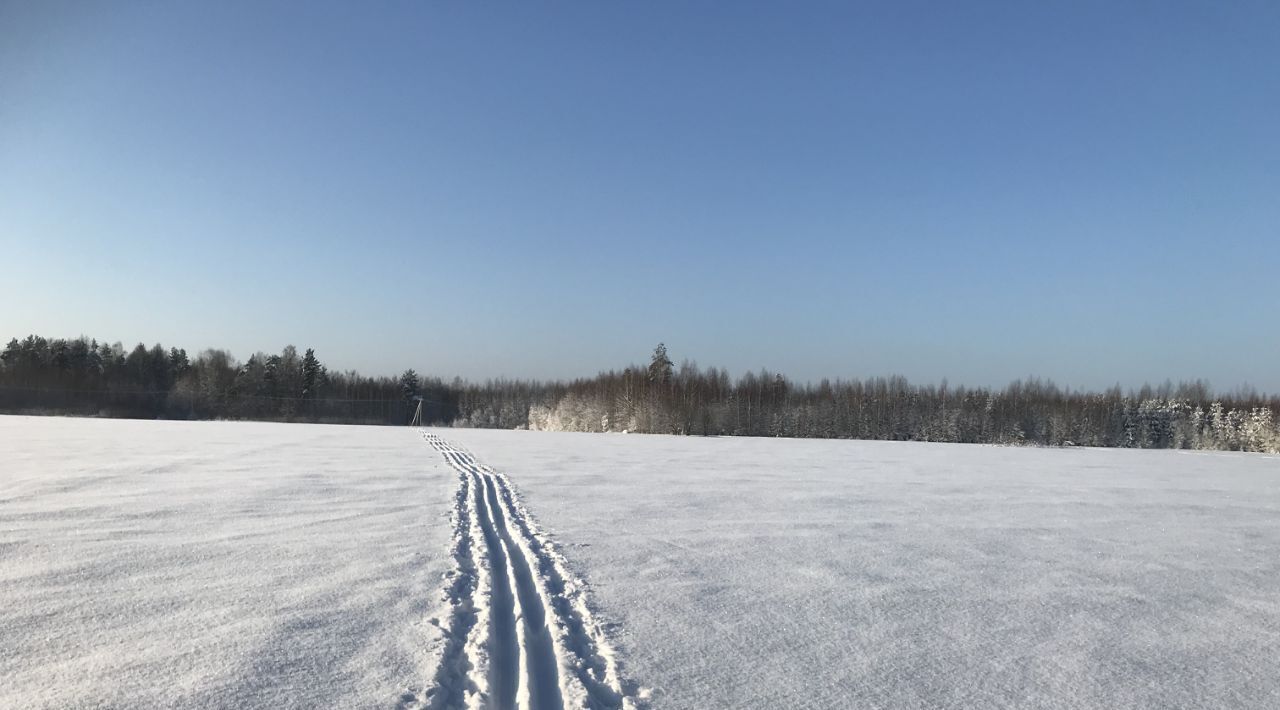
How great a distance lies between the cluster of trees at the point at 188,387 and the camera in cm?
5291

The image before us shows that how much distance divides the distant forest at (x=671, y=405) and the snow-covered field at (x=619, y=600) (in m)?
36.4

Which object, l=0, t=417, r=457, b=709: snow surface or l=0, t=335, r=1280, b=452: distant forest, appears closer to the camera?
l=0, t=417, r=457, b=709: snow surface

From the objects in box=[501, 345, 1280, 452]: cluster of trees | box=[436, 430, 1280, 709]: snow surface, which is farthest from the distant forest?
box=[436, 430, 1280, 709]: snow surface

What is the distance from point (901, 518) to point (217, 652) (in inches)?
243

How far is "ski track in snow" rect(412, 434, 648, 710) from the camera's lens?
2752mm

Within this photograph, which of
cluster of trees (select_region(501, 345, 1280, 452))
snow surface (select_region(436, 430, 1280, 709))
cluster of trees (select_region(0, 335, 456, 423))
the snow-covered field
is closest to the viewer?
the snow-covered field

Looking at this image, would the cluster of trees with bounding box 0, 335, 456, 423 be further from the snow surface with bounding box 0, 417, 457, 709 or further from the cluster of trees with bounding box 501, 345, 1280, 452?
the snow surface with bounding box 0, 417, 457, 709

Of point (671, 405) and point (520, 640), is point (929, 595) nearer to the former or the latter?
point (520, 640)

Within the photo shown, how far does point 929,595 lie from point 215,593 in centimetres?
399

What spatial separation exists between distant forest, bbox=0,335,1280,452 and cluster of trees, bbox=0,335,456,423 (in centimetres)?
11

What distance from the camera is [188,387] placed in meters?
60.5

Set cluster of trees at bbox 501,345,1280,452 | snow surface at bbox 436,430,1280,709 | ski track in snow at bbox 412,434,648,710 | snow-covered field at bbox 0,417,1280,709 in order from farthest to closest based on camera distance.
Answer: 1. cluster of trees at bbox 501,345,1280,452
2. snow surface at bbox 436,430,1280,709
3. snow-covered field at bbox 0,417,1280,709
4. ski track in snow at bbox 412,434,648,710

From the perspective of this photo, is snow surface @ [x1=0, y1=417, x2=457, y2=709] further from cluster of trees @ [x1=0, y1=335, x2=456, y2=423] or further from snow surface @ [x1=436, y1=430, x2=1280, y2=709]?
cluster of trees @ [x1=0, y1=335, x2=456, y2=423]

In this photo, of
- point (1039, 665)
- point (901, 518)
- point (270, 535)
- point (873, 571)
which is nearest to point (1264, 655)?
point (1039, 665)
